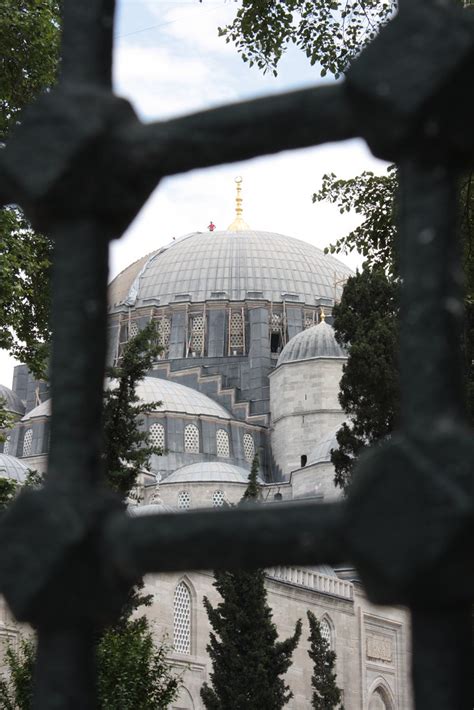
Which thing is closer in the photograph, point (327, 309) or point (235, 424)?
point (235, 424)

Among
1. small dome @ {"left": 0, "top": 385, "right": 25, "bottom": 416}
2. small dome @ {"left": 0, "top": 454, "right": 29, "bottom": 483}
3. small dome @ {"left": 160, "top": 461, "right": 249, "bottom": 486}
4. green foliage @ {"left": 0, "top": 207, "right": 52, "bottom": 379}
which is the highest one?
small dome @ {"left": 0, "top": 385, "right": 25, "bottom": 416}

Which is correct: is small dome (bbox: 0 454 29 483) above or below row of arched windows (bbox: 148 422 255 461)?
below

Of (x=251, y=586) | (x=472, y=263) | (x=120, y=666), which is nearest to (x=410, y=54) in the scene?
(x=472, y=263)

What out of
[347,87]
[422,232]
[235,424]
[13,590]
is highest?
[235,424]

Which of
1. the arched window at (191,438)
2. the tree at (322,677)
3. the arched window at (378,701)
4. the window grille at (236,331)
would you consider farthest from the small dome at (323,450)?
the tree at (322,677)

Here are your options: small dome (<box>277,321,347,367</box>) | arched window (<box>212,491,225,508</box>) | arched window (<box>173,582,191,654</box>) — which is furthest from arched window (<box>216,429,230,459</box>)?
arched window (<box>173,582,191,654</box>)

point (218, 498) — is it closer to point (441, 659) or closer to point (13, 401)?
point (13, 401)

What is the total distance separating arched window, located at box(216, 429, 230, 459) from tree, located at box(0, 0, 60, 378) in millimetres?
47617

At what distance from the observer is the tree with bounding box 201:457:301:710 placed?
27.7 metres

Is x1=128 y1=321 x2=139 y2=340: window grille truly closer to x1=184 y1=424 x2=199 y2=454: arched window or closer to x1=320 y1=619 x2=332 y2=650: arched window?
x1=184 y1=424 x2=199 y2=454: arched window

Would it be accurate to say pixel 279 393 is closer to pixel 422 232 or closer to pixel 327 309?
pixel 327 309

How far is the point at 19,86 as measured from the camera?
44.6 feet

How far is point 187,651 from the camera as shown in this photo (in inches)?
1414

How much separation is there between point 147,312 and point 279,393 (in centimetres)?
1329
